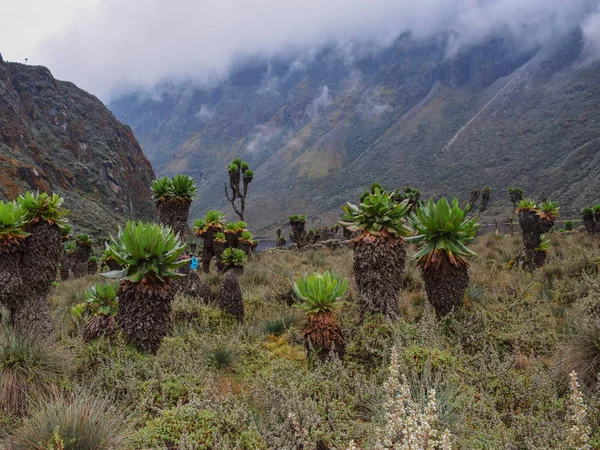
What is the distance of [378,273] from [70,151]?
80.6 metres

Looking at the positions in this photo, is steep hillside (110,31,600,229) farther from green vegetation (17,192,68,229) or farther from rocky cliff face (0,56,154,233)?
green vegetation (17,192,68,229)

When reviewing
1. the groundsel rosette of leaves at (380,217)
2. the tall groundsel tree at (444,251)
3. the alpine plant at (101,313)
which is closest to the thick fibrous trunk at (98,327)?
the alpine plant at (101,313)

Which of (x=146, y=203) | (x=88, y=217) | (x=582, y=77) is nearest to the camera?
(x=88, y=217)

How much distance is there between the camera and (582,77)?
80.0 meters

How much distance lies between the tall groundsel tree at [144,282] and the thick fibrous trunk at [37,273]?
138cm

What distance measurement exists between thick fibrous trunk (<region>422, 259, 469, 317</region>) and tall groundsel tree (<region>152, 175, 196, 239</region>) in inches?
275

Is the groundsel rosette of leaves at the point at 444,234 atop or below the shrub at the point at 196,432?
atop

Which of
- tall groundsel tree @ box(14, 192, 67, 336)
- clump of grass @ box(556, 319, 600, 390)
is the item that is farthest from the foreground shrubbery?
tall groundsel tree @ box(14, 192, 67, 336)

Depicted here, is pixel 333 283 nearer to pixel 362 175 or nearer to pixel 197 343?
pixel 197 343

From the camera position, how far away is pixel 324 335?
489 cm

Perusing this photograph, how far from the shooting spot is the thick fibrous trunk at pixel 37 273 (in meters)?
5.34

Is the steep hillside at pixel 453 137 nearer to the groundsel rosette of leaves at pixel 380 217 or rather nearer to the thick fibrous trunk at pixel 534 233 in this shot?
the thick fibrous trunk at pixel 534 233

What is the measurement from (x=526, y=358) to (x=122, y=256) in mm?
5573

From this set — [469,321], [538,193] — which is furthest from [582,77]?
[469,321]
